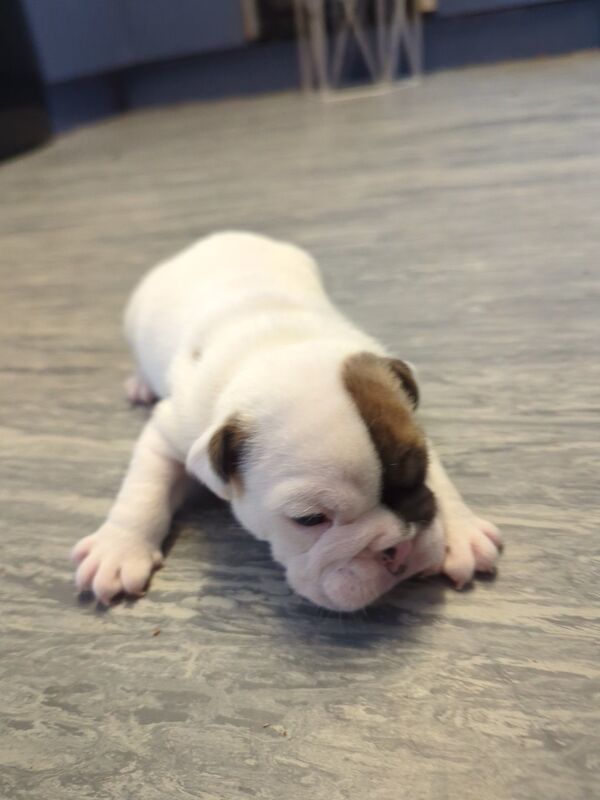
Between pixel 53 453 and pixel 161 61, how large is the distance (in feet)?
22.1

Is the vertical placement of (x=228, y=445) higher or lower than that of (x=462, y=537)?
higher

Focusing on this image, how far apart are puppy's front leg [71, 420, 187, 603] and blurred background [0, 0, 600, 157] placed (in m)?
4.96

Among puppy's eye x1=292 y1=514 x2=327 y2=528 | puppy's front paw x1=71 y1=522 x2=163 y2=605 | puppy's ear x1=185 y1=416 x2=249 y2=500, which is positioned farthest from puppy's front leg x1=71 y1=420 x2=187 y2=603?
puppy's eye x1=292 y1=514 x2=327 y2=528

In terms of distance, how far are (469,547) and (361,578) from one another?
217 millimetres

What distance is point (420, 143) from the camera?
13.2 ft

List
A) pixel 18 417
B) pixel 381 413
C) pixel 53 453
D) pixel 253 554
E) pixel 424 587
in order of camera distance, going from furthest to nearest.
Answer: pixel 18 417
pixel 53 453
pixel 253 554
pixel 424 587
pixel 381 413

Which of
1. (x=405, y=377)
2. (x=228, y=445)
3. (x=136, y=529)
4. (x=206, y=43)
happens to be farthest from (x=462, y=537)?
(x=206, y=43)

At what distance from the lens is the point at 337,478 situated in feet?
3.27

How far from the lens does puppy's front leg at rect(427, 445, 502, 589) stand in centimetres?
114

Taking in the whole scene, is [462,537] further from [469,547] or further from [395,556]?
[395,556]

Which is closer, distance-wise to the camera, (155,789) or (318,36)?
(155,789)

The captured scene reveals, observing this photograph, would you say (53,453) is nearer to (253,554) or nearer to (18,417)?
(18,417)

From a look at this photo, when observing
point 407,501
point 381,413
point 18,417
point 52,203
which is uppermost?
point 381,413

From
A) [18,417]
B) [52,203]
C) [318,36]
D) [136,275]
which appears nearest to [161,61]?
[318,36]
